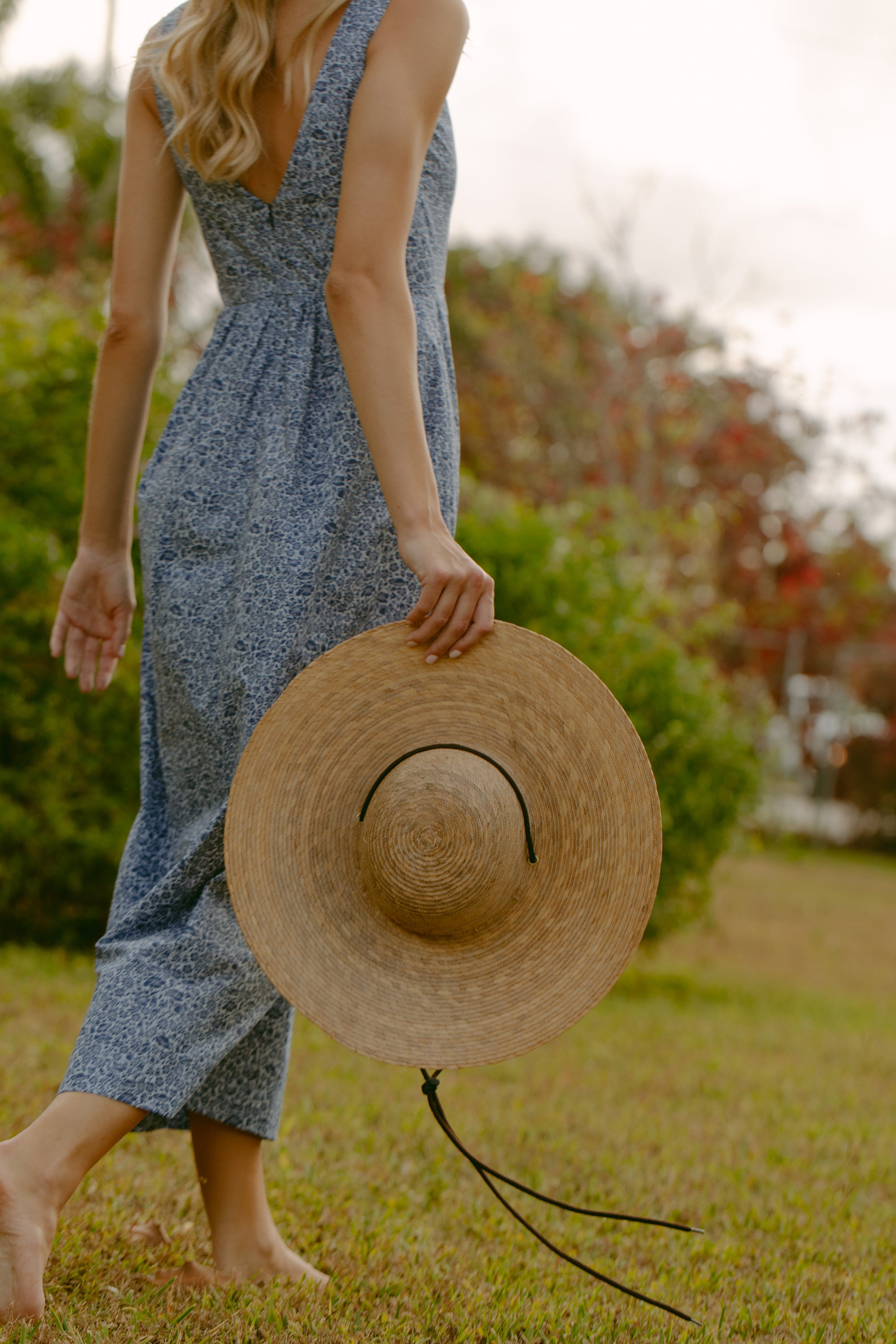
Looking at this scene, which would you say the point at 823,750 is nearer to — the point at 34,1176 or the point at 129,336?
the point at 129,336

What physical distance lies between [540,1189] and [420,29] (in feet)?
7.72

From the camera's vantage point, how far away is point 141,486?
80.0 inches

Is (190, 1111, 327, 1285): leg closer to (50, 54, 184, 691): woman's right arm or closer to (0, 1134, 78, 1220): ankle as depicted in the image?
(0, 1134, 78, 1220): ankle

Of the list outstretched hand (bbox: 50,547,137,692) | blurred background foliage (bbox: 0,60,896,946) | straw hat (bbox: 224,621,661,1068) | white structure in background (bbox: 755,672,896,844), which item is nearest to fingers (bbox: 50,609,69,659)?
outstretched hand (bbox: 50,547,137,692)

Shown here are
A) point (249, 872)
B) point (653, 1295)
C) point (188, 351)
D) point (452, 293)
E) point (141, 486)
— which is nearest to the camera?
point (249, 872)

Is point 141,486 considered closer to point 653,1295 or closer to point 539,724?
point 539,724

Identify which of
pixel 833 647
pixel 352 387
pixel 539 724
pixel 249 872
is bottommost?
pixel 833 647

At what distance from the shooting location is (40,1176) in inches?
64.0

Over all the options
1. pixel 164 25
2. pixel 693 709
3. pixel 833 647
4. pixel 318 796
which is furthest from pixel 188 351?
pixel 833 647

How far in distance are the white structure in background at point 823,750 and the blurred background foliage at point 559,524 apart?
0.42ft

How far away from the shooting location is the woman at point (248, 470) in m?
1.81

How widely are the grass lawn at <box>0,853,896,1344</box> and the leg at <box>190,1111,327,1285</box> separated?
9 cm

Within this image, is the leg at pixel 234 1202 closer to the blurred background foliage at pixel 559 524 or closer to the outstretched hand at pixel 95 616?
the outstretched hand at pixel 95 616

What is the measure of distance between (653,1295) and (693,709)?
3729 millimetres
